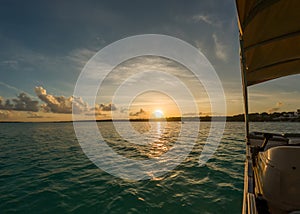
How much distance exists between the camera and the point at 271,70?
600 cm

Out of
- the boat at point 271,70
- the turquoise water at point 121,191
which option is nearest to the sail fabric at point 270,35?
the boat at point 271,70

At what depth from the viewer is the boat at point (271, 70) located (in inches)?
Result: 91.0

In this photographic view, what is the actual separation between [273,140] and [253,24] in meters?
4.23

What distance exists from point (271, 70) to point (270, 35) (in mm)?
2163

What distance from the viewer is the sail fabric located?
3.53 metres

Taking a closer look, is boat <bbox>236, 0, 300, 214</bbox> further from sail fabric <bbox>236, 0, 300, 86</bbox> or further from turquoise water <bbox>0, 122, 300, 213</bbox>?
turquoise water <bbox>0, 122, 300, 213</bbox>

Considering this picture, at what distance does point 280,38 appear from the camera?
4.23m

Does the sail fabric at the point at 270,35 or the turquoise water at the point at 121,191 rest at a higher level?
the sail fabric at the point at 270,35

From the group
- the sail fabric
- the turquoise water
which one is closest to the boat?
the sail fabric

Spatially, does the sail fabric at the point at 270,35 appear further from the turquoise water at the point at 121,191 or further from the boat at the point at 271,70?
the turquoise water at the point at 121,191

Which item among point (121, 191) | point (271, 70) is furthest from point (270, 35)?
point (121, 191)

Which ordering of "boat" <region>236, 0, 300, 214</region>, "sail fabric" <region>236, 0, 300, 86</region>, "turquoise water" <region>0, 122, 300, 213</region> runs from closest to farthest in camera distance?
"boat" <region>236, 0, 300, 214</region> → "sail fabric" <region>236, 0, 300, 86</region> → "turquoise water" <region>0, 122, 300, 213</region>

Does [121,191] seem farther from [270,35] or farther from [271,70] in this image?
[271,70]

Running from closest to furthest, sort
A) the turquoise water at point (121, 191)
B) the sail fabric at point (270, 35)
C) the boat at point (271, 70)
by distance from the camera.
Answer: the boat at point (271, 70), the sail fabric at point (270, 35), the turquoise water at point (121, 191)
